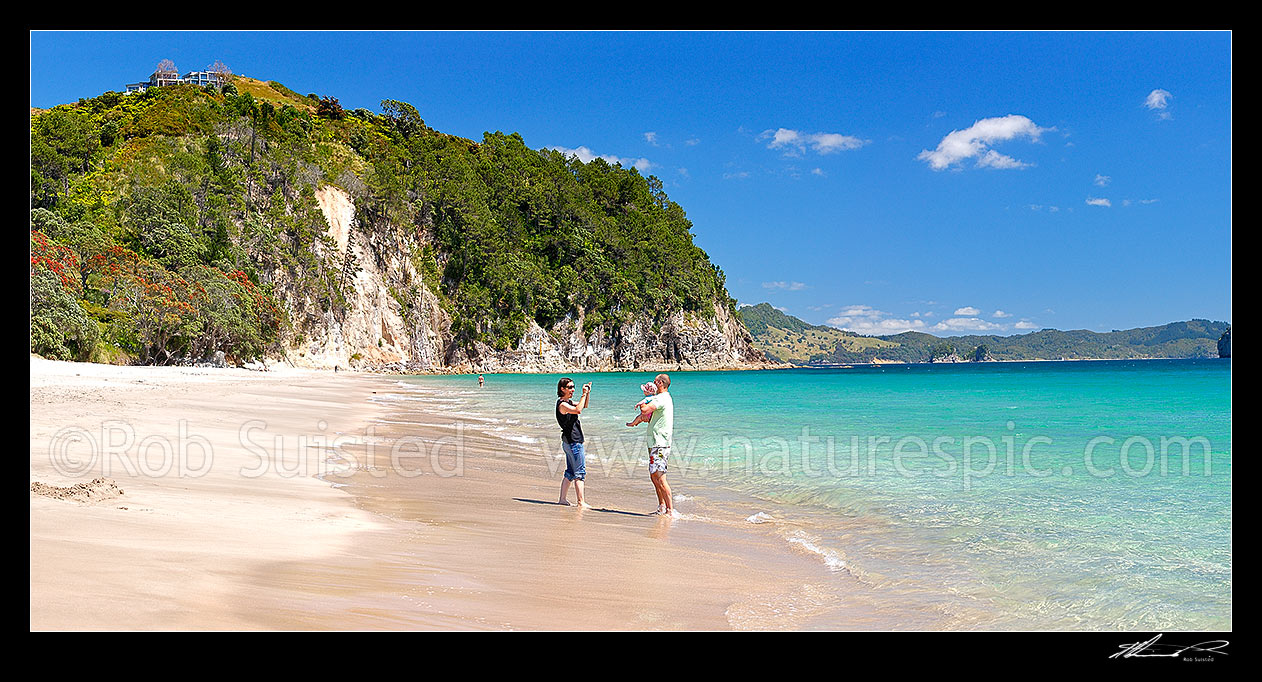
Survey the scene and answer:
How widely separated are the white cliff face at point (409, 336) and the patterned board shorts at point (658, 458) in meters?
56.9

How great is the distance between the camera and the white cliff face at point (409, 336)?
6444 centimetres

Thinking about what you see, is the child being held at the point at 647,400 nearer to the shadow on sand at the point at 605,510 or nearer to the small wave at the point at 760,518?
the shadow on sand at the point at 605,510

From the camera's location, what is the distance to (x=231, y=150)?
61750 mm

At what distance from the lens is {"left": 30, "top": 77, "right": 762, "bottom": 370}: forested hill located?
127 ft

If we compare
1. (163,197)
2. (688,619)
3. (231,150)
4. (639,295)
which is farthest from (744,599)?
(639,295)

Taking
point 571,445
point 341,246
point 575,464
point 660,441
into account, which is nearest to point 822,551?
point 660,441

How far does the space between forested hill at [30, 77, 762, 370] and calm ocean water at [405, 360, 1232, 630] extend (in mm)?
27086

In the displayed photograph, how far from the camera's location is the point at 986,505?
9.03m

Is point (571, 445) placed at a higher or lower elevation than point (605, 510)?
higher

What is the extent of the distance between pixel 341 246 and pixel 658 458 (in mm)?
64828

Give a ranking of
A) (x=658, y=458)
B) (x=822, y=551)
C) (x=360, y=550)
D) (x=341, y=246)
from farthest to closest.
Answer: (x=341, y=246), (x=658, y=458), (x=822, y=551), (x=360, y=550)

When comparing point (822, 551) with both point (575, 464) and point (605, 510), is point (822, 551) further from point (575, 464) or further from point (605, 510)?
point (575, 464)
